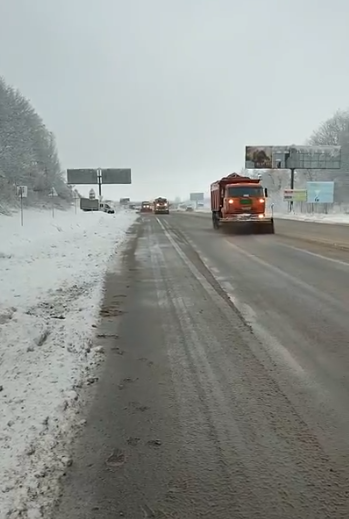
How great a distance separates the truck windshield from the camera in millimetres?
26719

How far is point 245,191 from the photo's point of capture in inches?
1057

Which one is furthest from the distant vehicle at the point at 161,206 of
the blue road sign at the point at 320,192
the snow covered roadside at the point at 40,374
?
the snow covered roadside at the point at 40,374

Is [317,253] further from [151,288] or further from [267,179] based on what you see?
[267,179]

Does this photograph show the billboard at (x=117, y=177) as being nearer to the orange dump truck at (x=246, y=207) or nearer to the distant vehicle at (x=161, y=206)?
the distant vehicle at (x=161, y=206)

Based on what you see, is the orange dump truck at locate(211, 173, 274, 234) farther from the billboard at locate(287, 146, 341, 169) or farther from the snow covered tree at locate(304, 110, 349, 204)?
the snow covered tree at locate(304, 110, 349, 204)

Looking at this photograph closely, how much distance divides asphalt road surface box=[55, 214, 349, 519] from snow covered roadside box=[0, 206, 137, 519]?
0.17 metres

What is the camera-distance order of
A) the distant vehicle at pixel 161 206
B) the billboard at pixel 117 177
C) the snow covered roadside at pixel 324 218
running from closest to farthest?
the snow covered roadside at pixel 324 218 < the distant vehicle at pixel 161 206 < the billboard at pixel 117 177

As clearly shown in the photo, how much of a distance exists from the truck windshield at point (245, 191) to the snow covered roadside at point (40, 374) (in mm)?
17082

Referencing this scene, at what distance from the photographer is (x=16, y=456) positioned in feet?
10.2

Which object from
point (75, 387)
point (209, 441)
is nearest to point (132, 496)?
point (209, 441)

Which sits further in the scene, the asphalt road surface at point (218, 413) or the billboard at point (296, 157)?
the billboard at point (296, 157)

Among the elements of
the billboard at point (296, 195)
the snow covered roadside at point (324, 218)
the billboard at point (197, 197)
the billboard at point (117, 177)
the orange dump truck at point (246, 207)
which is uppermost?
the billboard at point (117, 177)

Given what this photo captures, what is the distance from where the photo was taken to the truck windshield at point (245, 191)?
2672 cm

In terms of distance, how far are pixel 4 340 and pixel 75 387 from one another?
1.76 m
